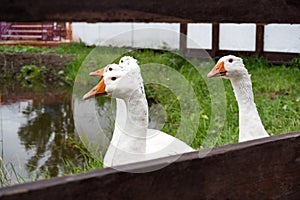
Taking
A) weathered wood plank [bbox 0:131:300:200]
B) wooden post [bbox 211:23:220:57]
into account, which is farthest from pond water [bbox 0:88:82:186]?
wooden post [bbox 211:23:220:57]

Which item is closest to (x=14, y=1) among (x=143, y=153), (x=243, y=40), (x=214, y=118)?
(x=143, y=153)

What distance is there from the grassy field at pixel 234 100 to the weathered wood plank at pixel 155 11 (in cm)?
144

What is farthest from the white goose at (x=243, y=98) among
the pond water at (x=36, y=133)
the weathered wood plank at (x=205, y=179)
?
the weathered wood plank at (x=205, y=179)

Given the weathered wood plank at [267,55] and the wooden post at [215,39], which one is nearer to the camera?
the weathered wood plank at [267,55]

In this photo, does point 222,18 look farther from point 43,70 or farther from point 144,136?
point 43,70

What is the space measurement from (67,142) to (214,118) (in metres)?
1.10

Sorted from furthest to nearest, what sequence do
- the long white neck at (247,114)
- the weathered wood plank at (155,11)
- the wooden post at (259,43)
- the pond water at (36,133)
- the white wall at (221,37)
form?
1. the wooden post at (259,43)
2. the white wall at (221,37)
3. the pond water at (36,133)
4. the long white neck at (247,114)
5. the weathered wood plank at (155,11)

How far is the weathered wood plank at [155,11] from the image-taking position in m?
0.50

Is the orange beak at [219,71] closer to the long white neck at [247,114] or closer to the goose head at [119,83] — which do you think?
the long white neck at [247,114]

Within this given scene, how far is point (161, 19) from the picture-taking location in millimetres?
583

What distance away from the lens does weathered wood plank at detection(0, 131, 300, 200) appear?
1.70 feet

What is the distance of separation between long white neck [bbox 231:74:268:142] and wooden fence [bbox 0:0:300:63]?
1.28m

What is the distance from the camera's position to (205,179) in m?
0.64

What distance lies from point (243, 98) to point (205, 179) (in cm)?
147
